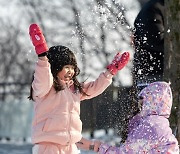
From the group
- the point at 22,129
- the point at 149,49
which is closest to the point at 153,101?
the point at 149,49

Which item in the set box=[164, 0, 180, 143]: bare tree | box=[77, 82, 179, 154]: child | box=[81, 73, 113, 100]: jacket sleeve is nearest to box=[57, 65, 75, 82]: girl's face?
box=[81, 73, 113, 100]: jacket sleeve

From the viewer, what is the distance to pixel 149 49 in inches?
204

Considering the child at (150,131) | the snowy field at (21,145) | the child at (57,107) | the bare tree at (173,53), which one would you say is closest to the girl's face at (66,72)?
the child at (57,107)

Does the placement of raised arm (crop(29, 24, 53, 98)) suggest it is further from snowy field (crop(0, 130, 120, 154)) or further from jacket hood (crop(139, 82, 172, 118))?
snowy field (crop(0, 130, 120, 154))

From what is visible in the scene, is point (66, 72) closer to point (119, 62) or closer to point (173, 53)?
point (119, 62)

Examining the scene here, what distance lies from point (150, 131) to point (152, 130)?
0.01m

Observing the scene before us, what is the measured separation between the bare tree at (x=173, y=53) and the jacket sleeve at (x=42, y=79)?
5.78ft

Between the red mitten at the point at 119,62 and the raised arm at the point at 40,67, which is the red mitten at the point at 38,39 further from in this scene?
the red mitten at the point at 119,62

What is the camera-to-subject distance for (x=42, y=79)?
387 cm

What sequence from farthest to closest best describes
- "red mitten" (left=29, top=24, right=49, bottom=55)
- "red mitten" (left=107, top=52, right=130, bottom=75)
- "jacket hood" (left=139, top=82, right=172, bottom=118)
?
"red mitten" (left=107, top=52, right=130, bottom=75), "jacket hood" (left=139, top=82, right=172, bottom=118), "red mitten" (left=29, top=24, right=49, bottom=55)

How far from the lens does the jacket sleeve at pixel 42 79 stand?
3818 millimetres

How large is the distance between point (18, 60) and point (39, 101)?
2673cm

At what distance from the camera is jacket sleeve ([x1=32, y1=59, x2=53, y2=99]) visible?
3818 millimetres

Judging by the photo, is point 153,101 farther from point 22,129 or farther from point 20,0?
point 20,0
